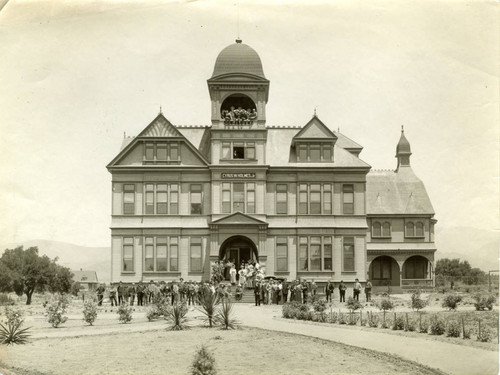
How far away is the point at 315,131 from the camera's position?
1907 inches

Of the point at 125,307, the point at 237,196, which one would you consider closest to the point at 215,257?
the point at 237,196

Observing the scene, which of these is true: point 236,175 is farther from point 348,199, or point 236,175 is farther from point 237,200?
point 348,199

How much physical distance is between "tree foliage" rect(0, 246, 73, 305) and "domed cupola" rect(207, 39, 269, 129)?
14345 mm

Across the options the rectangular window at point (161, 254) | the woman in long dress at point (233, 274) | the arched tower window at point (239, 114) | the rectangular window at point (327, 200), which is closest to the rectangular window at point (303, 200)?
the rectangular window at point (327, 200)

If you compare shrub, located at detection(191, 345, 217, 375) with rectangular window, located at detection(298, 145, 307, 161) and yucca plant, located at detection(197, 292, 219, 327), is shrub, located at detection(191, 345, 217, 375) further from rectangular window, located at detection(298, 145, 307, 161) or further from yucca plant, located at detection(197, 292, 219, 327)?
rectangular window, located at detection(298, 145, 307, 161)

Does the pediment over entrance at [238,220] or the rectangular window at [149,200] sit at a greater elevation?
the rectangular window at [149,200]

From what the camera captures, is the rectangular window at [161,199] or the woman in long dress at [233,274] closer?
the woman in long dress at [233,274]

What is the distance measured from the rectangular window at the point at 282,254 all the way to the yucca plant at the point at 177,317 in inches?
848

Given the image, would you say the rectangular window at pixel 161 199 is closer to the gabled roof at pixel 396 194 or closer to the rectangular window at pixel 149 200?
the rectangular window at pixel 149 200

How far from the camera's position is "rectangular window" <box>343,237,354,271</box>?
158 ft

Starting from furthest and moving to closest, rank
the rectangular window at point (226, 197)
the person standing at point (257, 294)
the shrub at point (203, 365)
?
1. the rectangular window at point (226, 197)
2. the person standing at point (257, 294)
3. the shrub at point (203, 365)

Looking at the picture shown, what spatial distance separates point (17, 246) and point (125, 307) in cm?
514

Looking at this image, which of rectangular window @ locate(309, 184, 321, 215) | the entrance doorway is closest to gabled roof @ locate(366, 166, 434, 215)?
rectangular window @ locate(309, 184, 321, 215)

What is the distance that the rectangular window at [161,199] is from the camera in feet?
156
